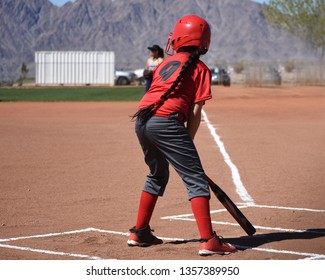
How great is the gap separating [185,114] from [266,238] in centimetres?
162

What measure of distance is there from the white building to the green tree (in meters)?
18.8

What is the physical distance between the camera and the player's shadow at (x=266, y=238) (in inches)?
316

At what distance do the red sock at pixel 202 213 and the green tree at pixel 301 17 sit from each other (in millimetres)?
73100

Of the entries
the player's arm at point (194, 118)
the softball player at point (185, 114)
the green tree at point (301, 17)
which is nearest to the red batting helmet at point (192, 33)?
the softball player at point (185, 114)

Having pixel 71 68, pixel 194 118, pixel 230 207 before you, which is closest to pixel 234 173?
pixel 230 207

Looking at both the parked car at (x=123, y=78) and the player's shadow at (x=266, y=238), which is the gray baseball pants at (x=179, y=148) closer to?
the player's shadow at (x=266, y=238)

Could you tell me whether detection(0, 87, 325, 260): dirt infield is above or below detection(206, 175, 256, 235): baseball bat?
below

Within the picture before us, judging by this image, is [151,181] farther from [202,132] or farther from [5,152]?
[202,132]

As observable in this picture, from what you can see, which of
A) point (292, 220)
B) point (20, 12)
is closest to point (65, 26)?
point (20, 12)

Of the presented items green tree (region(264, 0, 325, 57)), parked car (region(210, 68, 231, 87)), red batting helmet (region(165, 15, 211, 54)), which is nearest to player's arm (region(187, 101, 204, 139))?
Answer: red batting helmet (region(165, 15, 211, 54))

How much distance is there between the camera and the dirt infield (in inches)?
313

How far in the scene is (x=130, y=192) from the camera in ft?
38.0

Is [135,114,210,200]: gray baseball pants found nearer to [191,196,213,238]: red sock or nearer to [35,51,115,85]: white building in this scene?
[191,196,213,238]: red sock

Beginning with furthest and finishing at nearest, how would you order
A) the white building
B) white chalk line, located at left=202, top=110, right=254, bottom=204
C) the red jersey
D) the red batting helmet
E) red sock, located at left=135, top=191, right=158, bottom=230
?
1. the white building
2. white chalk line, located at left=202, top=110, right=254, bottom=204
3. red sock, located at left=135, top=191, right=158, bottom=230
4. the red batting helmet
5. the red jersey
